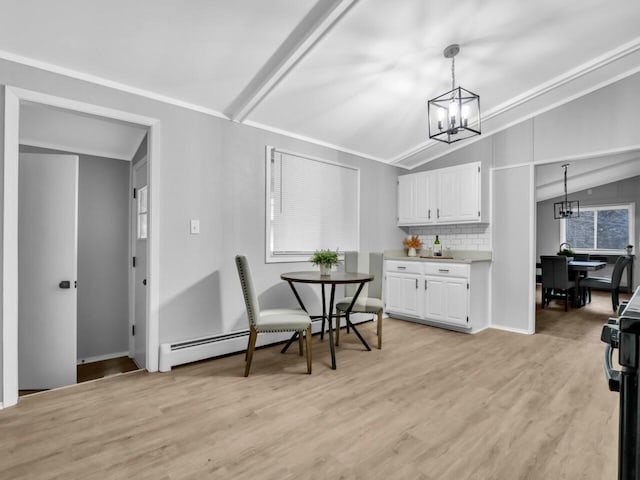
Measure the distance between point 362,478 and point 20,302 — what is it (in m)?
3.03

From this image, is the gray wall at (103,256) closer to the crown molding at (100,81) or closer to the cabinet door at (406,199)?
the crown molding at (100,81)

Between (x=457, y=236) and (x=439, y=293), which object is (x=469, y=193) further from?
(x=439, y=293)

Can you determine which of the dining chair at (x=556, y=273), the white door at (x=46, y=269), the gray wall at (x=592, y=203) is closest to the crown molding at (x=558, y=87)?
the dining chair at (x=556, y=273)

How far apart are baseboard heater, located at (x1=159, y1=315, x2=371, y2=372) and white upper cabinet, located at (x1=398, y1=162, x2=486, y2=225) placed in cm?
270

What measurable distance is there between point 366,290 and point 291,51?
255 centimetres

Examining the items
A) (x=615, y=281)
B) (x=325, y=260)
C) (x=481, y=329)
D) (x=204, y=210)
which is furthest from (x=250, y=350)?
(x=615, y=281)

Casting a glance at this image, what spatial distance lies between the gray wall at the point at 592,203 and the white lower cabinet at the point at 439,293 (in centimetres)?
607

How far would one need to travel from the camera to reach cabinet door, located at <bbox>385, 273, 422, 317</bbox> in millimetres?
4516

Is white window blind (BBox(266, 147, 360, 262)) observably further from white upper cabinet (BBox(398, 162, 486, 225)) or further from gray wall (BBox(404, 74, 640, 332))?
gray wall (BBox(404, 74, 640, 332))

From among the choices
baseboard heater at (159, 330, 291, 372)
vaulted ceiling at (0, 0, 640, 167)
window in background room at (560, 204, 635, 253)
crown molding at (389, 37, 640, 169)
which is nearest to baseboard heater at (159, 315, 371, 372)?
baseboard heater at (159, 330, 291, 372)

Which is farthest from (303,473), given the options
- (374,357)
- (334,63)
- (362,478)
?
(334,63)

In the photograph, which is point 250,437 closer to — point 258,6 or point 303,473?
point 303,473

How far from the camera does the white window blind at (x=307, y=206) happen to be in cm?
370

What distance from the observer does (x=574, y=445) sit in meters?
1.83
